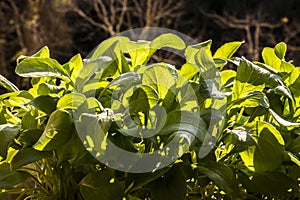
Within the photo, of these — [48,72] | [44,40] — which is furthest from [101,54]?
[44,40]

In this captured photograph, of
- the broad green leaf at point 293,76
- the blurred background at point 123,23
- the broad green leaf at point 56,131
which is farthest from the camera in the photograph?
the blurred background at point 123,23

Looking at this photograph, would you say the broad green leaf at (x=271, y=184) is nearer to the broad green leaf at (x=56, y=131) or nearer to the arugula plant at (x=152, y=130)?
the arugula plant at (x=152, y=130)

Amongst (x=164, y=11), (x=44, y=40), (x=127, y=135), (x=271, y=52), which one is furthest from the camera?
(x=164, y=11)

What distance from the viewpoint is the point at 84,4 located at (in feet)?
9.33

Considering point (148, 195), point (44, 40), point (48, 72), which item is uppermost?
point (48, 72)

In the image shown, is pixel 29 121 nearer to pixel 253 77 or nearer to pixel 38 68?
pixel 38 68

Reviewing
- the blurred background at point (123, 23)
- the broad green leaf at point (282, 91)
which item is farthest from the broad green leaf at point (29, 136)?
the blurred background at point (123, 23)

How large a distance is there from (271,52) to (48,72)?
229 millimetres

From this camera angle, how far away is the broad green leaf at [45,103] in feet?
1.29

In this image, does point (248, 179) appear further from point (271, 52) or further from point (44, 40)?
point (44, 40)

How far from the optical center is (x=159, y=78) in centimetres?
39

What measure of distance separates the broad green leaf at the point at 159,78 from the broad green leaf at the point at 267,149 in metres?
0.08

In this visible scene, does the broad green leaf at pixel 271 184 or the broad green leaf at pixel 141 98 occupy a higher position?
the broad green leaf at pixel 141 98

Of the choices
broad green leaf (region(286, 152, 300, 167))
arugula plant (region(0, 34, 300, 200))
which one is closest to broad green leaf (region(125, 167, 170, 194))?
arugula plant (region(0, 34, 300, 200))
